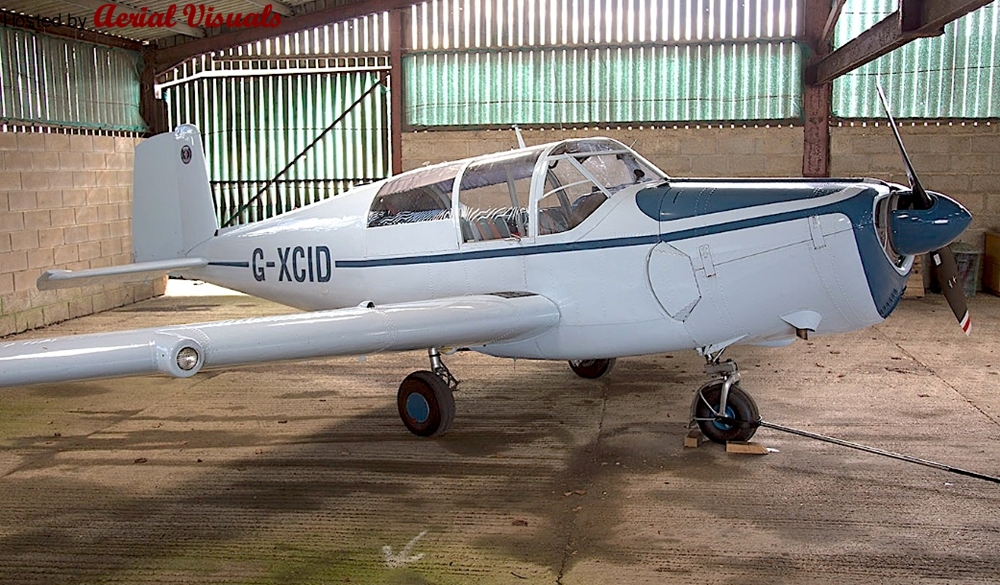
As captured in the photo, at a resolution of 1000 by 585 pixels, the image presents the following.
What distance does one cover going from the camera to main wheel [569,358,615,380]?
25.7 feet

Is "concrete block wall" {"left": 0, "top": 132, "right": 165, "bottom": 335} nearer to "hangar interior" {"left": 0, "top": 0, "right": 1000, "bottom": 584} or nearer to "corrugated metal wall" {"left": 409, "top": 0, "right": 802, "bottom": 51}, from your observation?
"hangar interior" {"left": 0, "top": 0, "right": 1000, "bottom": 584}

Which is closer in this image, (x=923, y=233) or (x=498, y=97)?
(x=923, y=233)

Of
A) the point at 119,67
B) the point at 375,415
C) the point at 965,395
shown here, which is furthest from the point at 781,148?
the point at 119,67

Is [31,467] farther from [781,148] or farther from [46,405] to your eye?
[781,148]

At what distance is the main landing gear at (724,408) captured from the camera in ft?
19.0

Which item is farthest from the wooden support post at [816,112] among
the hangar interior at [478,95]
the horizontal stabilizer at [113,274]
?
the horizontal stabilizer at [113,274]

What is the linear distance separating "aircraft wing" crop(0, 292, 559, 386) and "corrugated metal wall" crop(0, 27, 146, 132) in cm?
810

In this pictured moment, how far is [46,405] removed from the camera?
7.36m

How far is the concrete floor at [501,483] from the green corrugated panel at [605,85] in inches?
260

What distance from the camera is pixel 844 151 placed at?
13461 millimetres

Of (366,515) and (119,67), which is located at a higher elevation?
(119,67)

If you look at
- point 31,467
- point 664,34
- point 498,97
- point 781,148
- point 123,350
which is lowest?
point 31,467

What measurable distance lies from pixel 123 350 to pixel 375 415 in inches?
120

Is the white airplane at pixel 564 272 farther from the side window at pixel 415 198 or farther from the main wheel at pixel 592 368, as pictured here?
the main wheel at pixel 592 368
